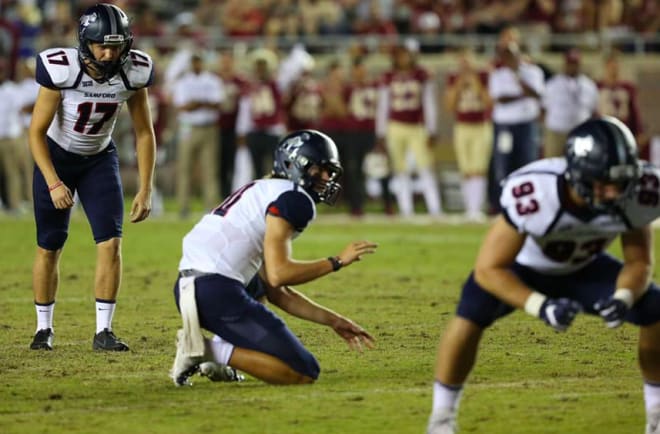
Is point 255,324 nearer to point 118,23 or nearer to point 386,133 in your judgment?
point 118,23


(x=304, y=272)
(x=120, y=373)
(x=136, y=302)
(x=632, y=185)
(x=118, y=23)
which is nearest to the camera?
(x=632, y=185)

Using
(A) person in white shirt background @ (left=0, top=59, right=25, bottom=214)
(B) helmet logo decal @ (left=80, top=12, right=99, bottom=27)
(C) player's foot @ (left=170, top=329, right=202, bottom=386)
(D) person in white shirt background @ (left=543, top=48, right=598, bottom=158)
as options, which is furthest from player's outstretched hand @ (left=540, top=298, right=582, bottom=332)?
(A) person in white shirt background @ (left=0, top=59, right=25, bottom=214)

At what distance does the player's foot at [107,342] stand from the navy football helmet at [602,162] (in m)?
2.90

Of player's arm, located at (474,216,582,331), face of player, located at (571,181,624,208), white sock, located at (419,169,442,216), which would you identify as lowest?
white sock, located at (419,169,442,216)

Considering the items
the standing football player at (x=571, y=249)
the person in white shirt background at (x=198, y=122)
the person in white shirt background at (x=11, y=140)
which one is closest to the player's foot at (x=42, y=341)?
the standing football player at (x=571, y=249)

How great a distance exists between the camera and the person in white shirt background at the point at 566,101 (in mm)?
14625

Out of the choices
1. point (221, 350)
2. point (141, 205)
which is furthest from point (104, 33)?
point (221, 350)

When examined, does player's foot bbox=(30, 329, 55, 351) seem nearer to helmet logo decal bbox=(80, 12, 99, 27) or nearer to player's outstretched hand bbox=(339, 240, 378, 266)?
helmet logo decal bbox=(80, 12, 99, 27)

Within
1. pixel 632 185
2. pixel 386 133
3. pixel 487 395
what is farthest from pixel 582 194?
pixel 386 133

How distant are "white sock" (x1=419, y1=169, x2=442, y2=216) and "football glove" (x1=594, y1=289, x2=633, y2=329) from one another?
10.9 meters

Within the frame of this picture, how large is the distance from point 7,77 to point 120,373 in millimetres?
11316

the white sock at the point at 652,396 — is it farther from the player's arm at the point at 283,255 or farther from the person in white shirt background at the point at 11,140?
the person in white shirt background at the point at 11,140

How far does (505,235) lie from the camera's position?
4.68 metres

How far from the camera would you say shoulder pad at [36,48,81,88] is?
6602 millimetres
